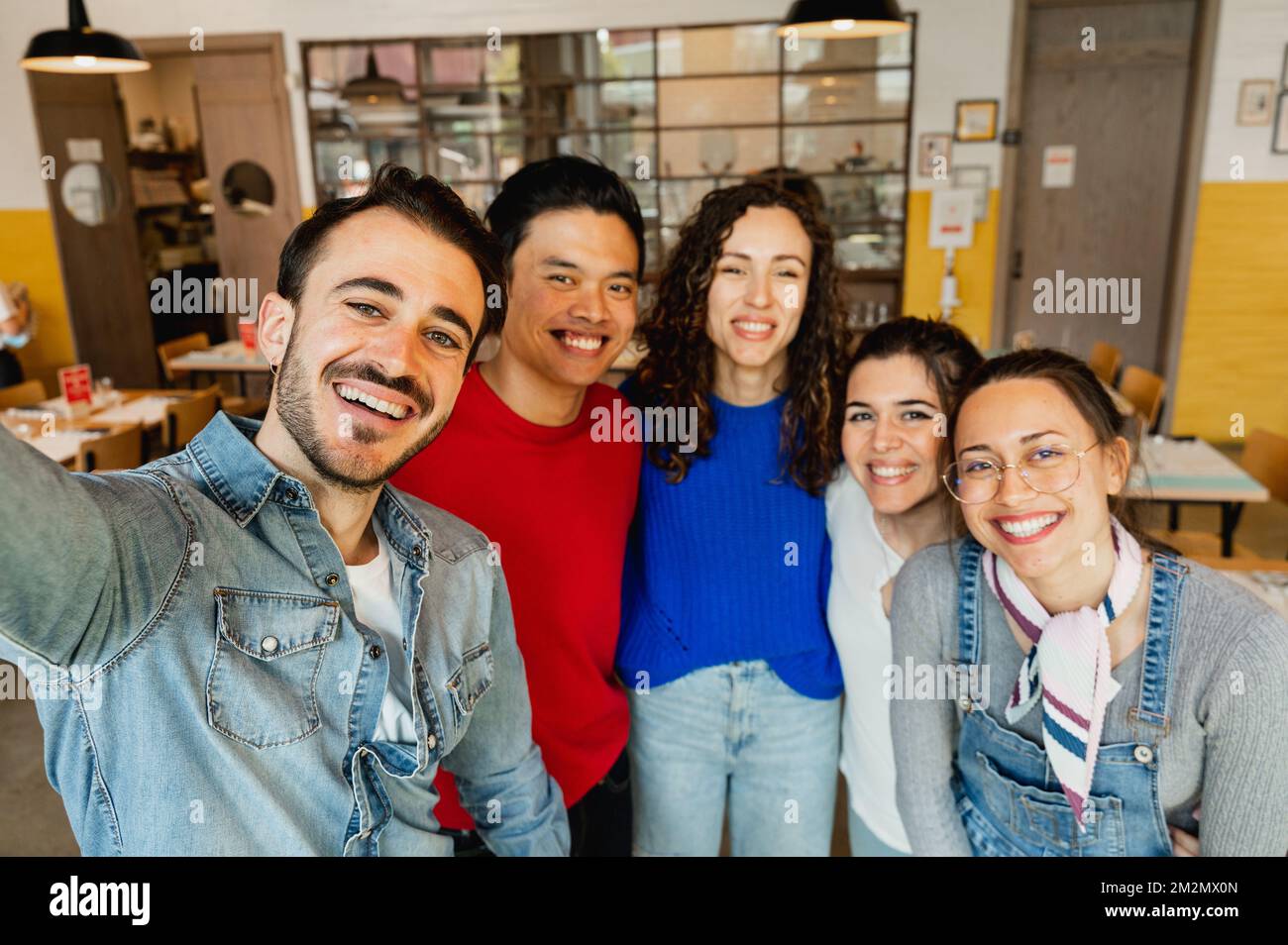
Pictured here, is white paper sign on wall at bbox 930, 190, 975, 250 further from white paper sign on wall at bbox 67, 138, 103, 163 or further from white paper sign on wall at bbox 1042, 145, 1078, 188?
white paper sign on wall at bbox 67, 138, 103, 163

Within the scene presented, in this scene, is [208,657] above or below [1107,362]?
above

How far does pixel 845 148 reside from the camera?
6.29 meters

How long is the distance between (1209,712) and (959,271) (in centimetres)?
569

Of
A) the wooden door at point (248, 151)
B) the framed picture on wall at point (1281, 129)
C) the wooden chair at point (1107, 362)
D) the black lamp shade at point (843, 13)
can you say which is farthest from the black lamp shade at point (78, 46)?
the framed picture on wall at point (1281, 129)

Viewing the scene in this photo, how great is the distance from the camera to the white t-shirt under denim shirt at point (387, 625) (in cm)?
110

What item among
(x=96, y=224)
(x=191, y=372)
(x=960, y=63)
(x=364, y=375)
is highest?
(x=960, y=63)

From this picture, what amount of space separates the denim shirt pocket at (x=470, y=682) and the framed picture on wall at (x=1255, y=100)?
6650mm

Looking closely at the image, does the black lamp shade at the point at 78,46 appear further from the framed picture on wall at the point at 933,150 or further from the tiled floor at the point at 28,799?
the framed picture on wall at the point at 933,150

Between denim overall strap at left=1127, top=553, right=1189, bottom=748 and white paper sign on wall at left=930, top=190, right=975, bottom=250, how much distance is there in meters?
5.49

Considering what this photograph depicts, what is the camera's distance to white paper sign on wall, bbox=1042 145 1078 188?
20.4ft

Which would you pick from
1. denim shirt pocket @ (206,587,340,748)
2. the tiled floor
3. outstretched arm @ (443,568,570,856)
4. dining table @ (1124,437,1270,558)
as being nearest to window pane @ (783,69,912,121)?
dining table @ (1124,437,1270,558)

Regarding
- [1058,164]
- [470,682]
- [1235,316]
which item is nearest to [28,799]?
[470,682]

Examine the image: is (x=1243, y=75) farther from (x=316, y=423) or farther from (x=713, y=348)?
(x=316, y=423)

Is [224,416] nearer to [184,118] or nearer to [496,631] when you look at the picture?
[496,631]
